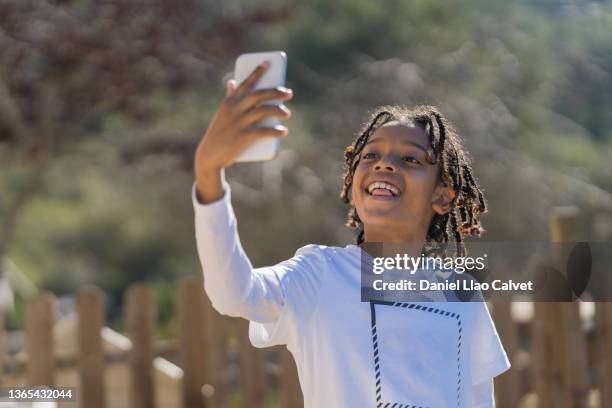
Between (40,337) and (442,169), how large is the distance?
2720mm

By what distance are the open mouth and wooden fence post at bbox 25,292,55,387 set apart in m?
2.62

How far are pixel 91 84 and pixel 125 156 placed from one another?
89cm

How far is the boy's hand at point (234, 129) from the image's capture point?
1.63 m

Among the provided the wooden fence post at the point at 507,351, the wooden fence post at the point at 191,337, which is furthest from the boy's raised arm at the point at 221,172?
the wooden fence post at the point at 507,351

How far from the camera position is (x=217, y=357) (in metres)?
4.75

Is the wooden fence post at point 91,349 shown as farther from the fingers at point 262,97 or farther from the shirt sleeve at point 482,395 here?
the fingers at point 262,97

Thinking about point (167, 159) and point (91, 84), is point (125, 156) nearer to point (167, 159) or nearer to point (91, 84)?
point (167, 159)

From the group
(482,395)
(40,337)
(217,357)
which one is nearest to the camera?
(482,395)

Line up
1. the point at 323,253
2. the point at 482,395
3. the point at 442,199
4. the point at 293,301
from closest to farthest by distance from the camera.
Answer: the point at 293,301
the point at 323,253
the point at 482,395
the point at 442,199

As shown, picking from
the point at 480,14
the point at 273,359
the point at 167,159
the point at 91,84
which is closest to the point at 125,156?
the point at 167,159

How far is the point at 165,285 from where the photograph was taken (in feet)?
39.9

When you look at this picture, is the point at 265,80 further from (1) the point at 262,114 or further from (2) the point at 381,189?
(2) the point at 381,189

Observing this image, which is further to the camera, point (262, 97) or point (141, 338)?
point (141, 338)

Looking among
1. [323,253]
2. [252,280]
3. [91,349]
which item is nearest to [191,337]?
[91,349]
